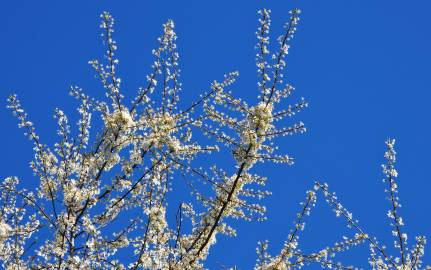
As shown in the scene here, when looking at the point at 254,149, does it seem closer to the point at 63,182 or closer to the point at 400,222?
the point at 400,222

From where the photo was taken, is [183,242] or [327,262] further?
[183,242]

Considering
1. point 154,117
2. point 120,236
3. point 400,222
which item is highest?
point 154,117

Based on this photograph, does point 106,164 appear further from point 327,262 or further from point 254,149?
point 327,262

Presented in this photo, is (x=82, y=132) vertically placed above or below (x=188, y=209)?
above

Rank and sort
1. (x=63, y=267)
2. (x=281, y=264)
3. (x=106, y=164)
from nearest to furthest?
(x=63, y=267) < (x=281, y=264) < (x=106, y=164)

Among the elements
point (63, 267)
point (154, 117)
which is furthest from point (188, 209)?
point (63, 267)

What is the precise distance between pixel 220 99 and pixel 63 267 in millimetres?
3209

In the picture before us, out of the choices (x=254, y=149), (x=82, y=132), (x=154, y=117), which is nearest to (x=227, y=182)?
(x=254, y=149)

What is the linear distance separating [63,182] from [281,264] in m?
3.21

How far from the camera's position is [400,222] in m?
7.27

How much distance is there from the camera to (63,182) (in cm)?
815

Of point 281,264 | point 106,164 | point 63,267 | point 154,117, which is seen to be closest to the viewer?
point 63,267

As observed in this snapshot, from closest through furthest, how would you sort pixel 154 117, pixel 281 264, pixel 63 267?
pixel 63 267 → pixel 281 264 → pixel 154 117

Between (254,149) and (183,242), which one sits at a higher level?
(254,149)
